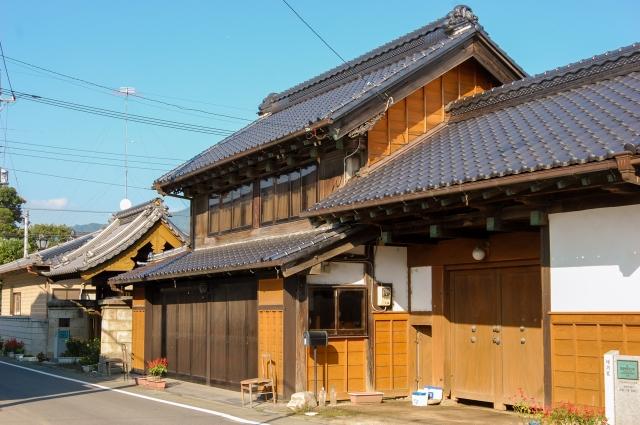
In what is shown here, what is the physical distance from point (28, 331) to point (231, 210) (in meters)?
14.9

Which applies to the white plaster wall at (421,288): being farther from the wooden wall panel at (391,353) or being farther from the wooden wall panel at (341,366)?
the wooden wall panel at (341,366)

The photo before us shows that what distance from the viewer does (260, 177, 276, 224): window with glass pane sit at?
1738cm

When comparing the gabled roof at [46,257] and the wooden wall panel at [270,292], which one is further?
the gabled roof at [46,257]

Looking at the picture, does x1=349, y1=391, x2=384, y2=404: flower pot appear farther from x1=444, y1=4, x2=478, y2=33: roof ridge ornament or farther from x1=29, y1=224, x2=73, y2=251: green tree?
x1=29, y1=224, x2=73, y2=251: green tree

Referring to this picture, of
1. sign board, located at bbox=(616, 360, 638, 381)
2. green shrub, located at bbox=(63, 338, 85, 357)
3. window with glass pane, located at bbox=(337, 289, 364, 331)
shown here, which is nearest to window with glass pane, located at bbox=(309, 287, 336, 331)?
window with glass pane, located at bbox=(337, 289, 364, 331)

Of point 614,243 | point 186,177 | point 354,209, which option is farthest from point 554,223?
point 186,177

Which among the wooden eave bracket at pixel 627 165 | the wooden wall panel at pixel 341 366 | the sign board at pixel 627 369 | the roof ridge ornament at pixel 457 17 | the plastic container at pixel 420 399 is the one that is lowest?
the plastic container at pixel 420 399

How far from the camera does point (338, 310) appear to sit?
563 inches

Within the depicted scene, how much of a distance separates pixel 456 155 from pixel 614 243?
3797 millimetres

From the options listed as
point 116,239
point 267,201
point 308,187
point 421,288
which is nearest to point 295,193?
point 308,187

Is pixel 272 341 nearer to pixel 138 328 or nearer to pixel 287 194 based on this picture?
pixel 287 194

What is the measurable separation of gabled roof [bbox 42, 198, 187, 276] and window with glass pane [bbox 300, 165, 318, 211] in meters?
10.5

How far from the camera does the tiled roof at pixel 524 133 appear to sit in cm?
1034

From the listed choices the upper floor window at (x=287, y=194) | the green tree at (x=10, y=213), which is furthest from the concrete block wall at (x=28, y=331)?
the green tree at (x=10, y=213)
